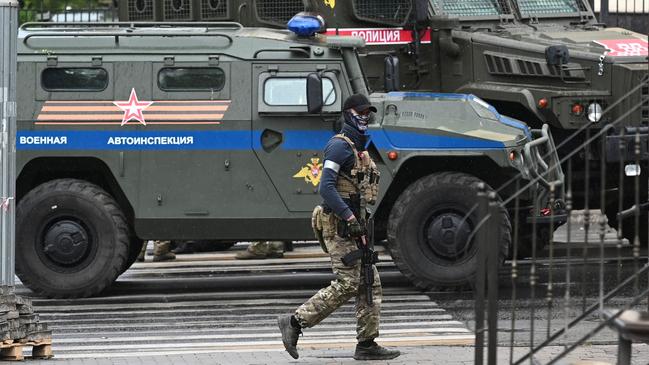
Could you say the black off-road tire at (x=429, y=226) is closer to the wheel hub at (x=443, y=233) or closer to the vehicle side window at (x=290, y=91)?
the wheel hub at (x=443, y=233)

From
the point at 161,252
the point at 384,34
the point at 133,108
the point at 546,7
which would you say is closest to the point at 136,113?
the point at 133,108

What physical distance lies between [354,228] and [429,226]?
12.3 ft

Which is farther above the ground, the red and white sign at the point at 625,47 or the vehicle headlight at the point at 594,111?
the red and white sign at the point at 625,47

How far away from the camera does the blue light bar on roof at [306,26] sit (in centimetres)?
1387

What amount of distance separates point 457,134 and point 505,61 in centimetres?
Answer: 221

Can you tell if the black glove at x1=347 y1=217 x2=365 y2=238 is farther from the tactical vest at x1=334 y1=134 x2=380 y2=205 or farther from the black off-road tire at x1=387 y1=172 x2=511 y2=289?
the black off-road tire at x1=387 y1=172 x2=511 y2=289

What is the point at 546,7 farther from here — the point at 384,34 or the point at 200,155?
the point at 200,155

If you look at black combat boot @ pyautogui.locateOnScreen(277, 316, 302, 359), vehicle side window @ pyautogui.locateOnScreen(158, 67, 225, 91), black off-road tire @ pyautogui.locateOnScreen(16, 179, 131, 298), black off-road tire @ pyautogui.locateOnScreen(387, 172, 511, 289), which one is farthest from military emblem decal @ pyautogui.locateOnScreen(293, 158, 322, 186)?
black combat boot @ pyautogui.locateOnScreen(277, 316, 302, 359)

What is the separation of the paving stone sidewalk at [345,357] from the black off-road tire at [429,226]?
3.02 metres

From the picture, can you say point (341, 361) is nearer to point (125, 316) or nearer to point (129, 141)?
point (125, 316)

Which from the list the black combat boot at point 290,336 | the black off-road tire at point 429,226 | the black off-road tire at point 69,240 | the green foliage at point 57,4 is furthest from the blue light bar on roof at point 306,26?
the green foliage at point 57,4

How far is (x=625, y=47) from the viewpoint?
1519 cm

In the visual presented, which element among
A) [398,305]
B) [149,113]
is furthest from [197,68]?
[398,305]

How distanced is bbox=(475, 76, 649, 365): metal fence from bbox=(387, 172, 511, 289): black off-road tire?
0.44m
